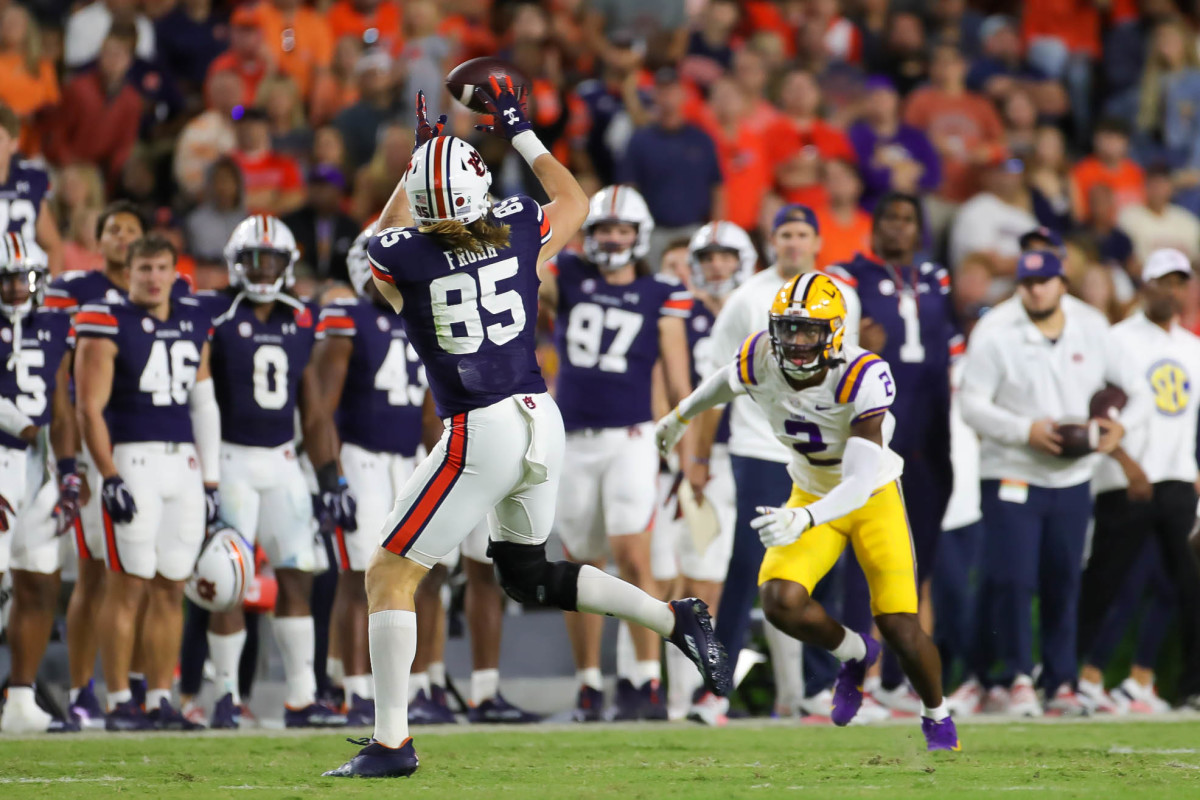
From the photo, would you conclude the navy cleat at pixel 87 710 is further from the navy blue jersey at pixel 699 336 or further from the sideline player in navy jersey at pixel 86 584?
the navy blue jersey at pixel 699 336

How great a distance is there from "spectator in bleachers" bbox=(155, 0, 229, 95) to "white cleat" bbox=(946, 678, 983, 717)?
6.94m

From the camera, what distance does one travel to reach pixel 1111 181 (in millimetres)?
12742

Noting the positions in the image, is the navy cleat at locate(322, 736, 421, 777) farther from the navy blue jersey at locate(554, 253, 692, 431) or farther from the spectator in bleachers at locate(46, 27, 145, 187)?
the spectator in bleachers at locate(46, 27, 145, 187)

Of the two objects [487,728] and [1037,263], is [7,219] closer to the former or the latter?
[487,728]

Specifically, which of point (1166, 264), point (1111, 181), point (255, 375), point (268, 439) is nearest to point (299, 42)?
point (255, 375)

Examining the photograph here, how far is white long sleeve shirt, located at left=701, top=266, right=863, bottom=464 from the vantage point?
314 inches

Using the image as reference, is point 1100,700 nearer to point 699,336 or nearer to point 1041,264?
point 1041,264

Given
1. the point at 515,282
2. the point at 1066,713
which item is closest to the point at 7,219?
the point at 515,282

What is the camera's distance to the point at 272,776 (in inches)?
223

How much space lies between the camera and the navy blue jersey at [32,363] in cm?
748

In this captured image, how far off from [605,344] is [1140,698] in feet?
10.9

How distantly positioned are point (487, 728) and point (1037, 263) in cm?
354

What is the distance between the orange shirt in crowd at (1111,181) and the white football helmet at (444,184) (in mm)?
8158

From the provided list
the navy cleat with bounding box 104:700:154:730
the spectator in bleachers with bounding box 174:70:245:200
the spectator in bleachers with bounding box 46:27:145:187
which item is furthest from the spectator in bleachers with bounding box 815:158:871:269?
the navy cleat with bounding box 104:700:154:730
